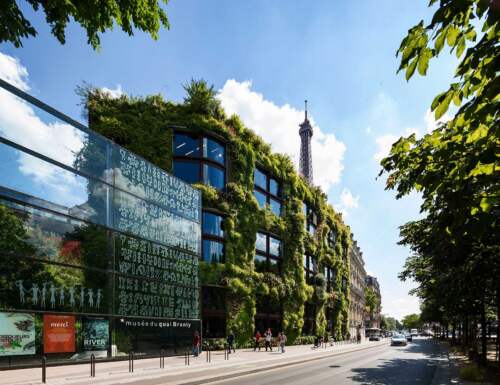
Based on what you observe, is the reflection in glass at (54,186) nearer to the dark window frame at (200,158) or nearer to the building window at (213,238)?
the dark window frame at (200,158)

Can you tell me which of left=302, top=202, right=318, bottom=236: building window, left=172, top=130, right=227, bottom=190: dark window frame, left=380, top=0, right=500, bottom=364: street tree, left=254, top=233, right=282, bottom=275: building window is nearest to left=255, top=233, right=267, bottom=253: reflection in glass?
left=254, top=233, right=282, bottom=275: building window

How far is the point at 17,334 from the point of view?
18688 mm

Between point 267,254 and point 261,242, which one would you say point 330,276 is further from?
point 261,242

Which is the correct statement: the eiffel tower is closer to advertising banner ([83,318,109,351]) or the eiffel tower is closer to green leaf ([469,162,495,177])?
advertising banner ([83,318,109,351])

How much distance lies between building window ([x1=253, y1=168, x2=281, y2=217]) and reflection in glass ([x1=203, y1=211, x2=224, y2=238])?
6922 mm

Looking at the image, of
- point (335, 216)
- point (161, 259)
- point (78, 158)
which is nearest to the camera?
point (78, 158)

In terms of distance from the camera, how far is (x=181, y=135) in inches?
1425

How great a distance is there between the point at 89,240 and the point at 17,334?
5.83 meters

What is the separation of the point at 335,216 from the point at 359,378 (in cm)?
5051

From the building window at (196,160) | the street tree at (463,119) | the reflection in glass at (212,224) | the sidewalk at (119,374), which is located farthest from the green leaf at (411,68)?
the reflection in glass at (212,224)

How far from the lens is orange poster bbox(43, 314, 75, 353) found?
Answer: 789 inches

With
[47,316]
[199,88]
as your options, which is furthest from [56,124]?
[199,88]

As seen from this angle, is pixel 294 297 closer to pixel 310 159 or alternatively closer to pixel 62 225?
pixel 62 225

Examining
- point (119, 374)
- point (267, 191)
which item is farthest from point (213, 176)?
point (119, 374)
